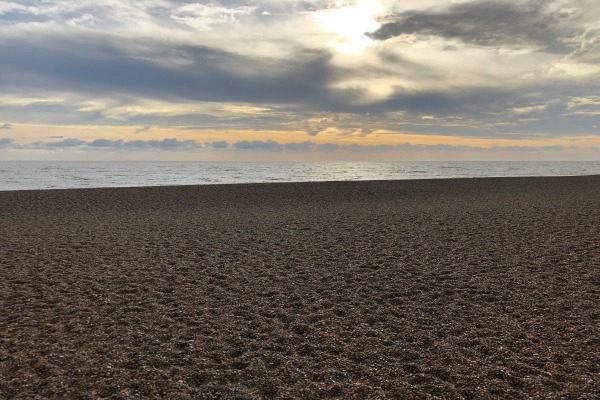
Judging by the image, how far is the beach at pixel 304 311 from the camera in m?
6.63

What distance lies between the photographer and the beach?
663 cm

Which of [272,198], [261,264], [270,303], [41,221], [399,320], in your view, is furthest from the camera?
[272,198]

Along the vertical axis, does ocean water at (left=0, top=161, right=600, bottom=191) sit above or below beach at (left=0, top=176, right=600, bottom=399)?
above

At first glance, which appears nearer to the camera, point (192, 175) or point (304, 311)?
point (304, 311)

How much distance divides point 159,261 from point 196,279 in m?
2.70

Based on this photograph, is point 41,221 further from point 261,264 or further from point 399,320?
point 399,320

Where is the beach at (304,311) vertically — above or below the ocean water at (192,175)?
below

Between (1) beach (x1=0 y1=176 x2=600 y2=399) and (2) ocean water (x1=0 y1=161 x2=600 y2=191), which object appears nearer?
(1) beach (x1=0 y1=176 x2=600 y2=399)

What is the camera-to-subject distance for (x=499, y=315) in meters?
9.02

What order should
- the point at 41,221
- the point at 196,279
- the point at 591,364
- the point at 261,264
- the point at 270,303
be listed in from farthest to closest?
1. the point at 41,221
2. the point at 261,264
3. the point at 196,279
4. the point at 270,303
5. the point at 591,364

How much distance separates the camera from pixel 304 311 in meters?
9.59

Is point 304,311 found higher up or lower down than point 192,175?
lower down

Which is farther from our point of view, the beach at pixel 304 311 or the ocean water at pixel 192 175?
the ocean water at pixel 192 175

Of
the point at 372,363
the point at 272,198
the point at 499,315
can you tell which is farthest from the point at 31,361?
the point at 272,198
